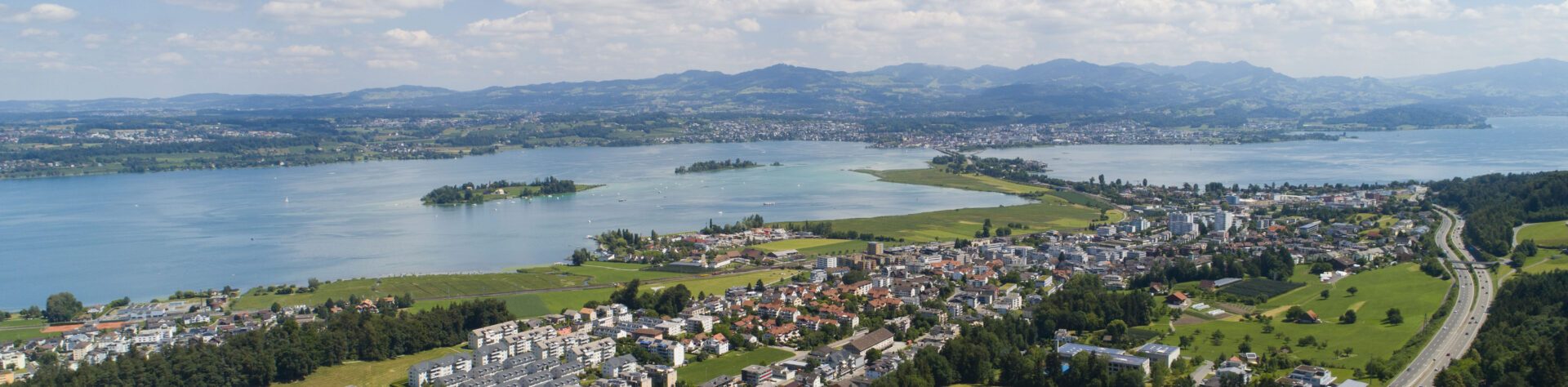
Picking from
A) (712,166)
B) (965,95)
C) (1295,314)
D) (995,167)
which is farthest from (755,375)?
(965,95)

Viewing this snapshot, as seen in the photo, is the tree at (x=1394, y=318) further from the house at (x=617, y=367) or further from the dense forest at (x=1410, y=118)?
the dense forest at (x=1410, y=118)

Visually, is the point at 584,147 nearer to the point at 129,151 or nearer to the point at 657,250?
the point at 129,151

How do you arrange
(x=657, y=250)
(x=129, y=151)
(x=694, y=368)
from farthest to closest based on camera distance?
(x=129, y=151)
(x=657, y=250)
(x=694, y=368)

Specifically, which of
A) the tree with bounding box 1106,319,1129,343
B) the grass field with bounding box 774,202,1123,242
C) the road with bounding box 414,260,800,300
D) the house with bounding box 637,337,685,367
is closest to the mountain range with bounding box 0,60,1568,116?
the grass field with bounding box 774,202,1123,242

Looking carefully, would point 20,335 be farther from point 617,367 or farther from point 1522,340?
point 1522,340

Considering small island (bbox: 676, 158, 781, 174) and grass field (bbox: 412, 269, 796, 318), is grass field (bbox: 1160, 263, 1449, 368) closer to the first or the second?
grass field (bbox: 412, 269, 796, 318)

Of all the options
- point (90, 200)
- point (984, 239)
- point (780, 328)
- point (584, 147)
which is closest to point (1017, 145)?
point (584, 147)

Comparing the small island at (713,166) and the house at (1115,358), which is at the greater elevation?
the house at (1115,358)

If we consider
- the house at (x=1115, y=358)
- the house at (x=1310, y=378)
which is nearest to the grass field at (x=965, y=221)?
the house at (x=1115, y=358)

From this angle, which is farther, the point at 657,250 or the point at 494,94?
the point at 494,94
